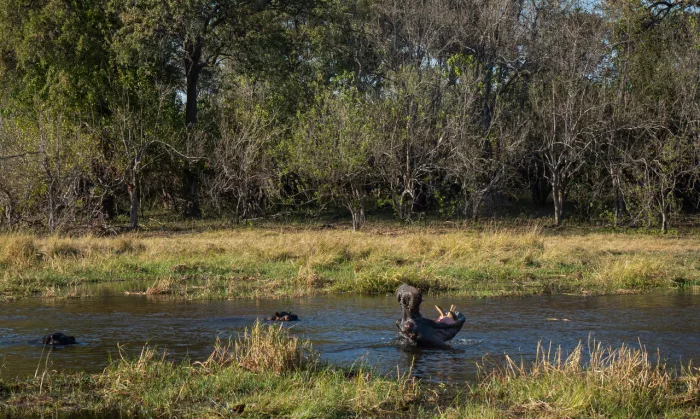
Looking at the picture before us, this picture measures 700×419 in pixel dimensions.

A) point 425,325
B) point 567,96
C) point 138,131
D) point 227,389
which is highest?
point 567,96

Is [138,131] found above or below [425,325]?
above

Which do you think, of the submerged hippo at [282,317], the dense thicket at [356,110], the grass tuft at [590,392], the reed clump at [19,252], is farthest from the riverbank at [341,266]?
the dense thicket at [356,110]

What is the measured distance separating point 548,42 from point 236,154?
41.8ft

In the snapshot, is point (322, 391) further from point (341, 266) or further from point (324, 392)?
point (341, 266)

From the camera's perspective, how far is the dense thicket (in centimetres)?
3036

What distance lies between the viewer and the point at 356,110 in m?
31.4

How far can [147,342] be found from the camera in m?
10.7

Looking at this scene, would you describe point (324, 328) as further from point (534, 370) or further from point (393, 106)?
point (393, 106)

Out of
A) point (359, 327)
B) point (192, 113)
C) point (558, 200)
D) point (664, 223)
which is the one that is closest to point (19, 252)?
point (359, 327)

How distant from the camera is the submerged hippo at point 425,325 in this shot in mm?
10984

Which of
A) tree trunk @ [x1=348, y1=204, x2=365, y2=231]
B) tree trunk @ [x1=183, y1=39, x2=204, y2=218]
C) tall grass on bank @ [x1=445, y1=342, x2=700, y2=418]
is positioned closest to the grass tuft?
tall grass on bank @ [x1=445, y1=342, x2=700, y2=418]

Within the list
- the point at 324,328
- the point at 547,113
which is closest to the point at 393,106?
the point at 547,113

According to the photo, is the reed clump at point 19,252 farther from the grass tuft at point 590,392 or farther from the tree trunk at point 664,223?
the tree trunk at point 664,223

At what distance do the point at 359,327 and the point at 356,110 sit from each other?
776 inches
